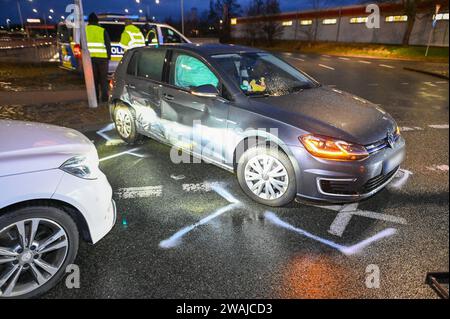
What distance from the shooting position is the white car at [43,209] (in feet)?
7.14

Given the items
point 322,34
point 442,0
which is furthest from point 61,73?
point 322,34

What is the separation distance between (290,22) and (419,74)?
40207 mm

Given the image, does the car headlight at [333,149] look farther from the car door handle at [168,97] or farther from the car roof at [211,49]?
the car door handle at [168,97]

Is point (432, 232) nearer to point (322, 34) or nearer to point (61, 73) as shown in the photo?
point (61, 73)

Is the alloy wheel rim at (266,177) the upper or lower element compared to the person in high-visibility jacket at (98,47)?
lower

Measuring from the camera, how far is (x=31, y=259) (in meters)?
2.34

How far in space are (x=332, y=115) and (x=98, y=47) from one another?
20.7ft

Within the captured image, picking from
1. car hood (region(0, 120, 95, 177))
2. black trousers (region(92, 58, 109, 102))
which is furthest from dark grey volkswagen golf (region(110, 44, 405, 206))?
black trousers (region(92, 58, 109, 102))

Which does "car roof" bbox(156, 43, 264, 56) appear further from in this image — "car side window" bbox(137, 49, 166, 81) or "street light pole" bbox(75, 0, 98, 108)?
"street light pole" bbox(75, 0, 98, 108)

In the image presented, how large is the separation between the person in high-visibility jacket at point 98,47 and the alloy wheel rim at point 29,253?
6.31 metres

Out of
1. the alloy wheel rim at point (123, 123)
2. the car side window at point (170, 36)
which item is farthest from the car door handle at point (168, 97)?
the car side window at point (170, 36)

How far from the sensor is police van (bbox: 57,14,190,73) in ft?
35.7

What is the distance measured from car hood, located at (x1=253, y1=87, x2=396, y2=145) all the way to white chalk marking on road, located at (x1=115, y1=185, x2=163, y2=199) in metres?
1.60

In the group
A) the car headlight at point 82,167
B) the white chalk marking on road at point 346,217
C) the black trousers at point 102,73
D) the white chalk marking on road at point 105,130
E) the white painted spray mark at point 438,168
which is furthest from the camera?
the black trousers at point 102,73
